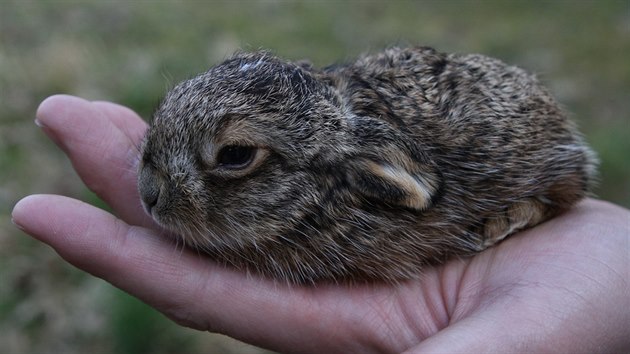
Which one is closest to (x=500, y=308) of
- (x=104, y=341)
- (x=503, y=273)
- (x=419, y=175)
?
(x=503, y=273)

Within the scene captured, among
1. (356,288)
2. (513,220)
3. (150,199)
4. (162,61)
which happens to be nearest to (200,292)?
(150,199)

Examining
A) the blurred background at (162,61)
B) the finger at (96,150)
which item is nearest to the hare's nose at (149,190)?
the finger at (96,150)

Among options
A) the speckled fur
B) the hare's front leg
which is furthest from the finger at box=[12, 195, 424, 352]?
the hare's front leg

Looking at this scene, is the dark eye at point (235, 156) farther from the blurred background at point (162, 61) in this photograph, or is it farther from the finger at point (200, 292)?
the blurred background at point (162, 61)

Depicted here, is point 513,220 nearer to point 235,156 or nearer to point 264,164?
point 264,164

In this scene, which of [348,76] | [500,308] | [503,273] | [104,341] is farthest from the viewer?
[104,341]

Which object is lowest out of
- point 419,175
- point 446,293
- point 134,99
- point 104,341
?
point 104,341

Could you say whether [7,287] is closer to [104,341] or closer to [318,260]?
[104,341]
